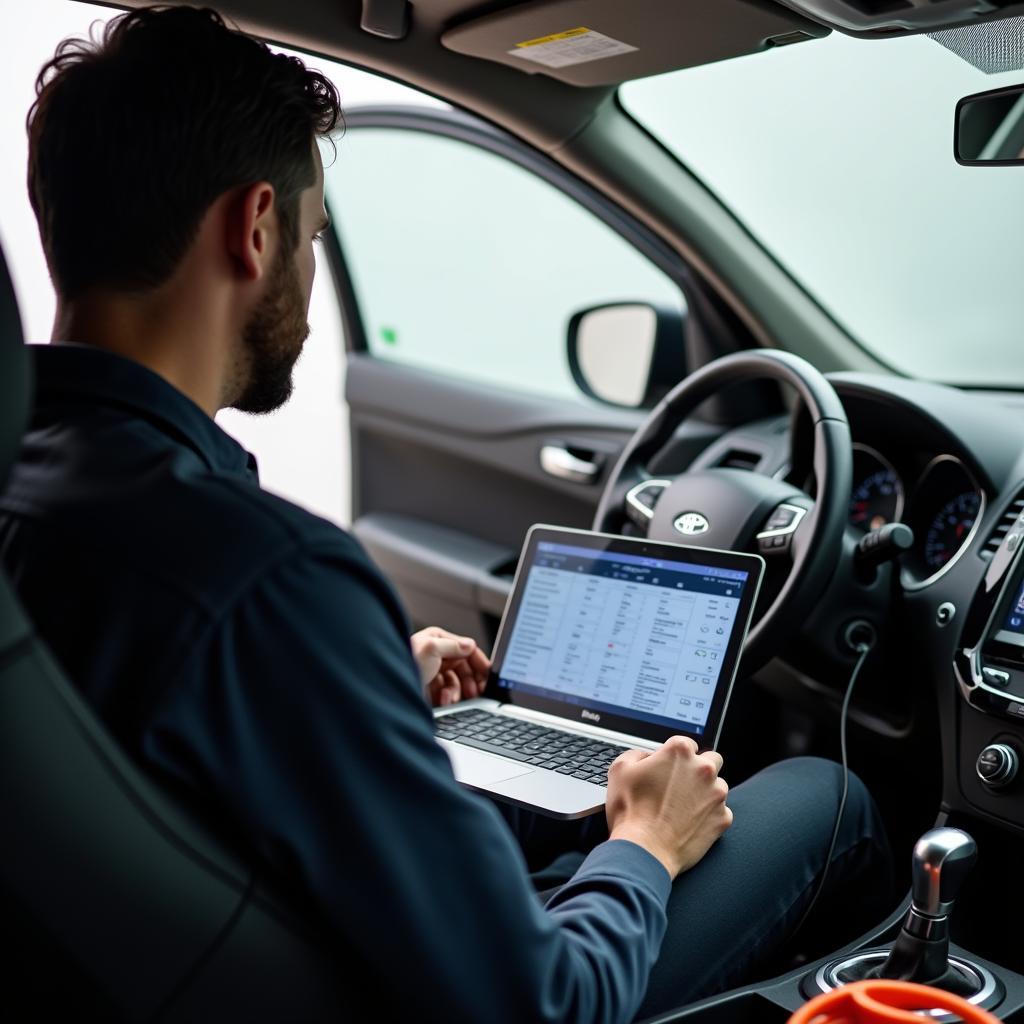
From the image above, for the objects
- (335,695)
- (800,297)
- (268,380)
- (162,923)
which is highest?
(800,297)

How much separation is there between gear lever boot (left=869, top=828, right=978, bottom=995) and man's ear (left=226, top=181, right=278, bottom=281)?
83cm

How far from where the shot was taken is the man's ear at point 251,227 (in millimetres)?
1026

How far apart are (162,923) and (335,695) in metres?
0.18

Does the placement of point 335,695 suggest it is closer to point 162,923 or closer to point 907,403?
point 162,923

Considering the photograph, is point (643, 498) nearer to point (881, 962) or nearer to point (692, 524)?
point (692, 524)

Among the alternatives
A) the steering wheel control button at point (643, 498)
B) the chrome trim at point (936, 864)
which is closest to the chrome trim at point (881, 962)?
the chrome trim at point (936, 864)

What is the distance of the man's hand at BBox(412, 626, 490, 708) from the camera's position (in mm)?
1599

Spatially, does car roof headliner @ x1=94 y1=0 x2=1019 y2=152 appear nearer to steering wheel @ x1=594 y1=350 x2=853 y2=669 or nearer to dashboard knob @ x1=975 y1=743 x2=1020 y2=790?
steering wheel @ x1=594 y1=350 x2=853 y2=669

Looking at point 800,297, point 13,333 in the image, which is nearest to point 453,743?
point 13,333

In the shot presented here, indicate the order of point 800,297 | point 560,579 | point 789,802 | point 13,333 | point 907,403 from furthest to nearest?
point 800,297 → point 907,403 → point 560,579 → point 789,802 → point 13,333

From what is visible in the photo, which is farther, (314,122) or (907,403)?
(907,403)

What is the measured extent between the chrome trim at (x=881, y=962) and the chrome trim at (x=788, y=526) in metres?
0.57

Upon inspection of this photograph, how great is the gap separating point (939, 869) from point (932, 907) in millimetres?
45

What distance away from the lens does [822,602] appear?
1718mm
